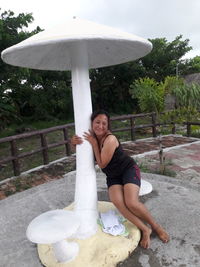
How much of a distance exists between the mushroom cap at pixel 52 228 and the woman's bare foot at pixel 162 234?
0.88 m

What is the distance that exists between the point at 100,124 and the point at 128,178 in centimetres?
61

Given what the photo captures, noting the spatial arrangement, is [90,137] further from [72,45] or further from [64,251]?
[64,251]

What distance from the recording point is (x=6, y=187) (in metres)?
4.66

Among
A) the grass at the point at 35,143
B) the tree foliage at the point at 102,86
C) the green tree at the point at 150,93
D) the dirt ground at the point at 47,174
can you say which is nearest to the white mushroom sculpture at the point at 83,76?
the green tree at the point at 150,93

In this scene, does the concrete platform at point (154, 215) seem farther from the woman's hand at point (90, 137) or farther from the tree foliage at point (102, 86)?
the tree foliage at point (102, 86)

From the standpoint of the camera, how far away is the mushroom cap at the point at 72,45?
2007 mm

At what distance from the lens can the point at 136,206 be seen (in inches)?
99.8

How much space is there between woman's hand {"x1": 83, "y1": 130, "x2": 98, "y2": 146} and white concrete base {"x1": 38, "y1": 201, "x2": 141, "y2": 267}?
91 centimetres

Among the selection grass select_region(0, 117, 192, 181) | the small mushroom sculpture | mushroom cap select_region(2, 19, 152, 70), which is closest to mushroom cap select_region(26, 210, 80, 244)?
the small mushroom sculpture

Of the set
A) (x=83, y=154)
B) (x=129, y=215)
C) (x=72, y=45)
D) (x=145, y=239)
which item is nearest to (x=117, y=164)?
(x=83, y=154)

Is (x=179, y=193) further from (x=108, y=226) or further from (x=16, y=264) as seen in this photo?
(x=16, y=264)

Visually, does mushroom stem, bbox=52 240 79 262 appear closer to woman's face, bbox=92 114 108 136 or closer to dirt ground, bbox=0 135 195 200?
woman's face, bbox=92 114 108 136

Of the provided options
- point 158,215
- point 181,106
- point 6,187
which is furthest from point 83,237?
point 181,106

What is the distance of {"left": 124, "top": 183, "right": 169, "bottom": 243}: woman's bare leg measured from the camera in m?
2.54
